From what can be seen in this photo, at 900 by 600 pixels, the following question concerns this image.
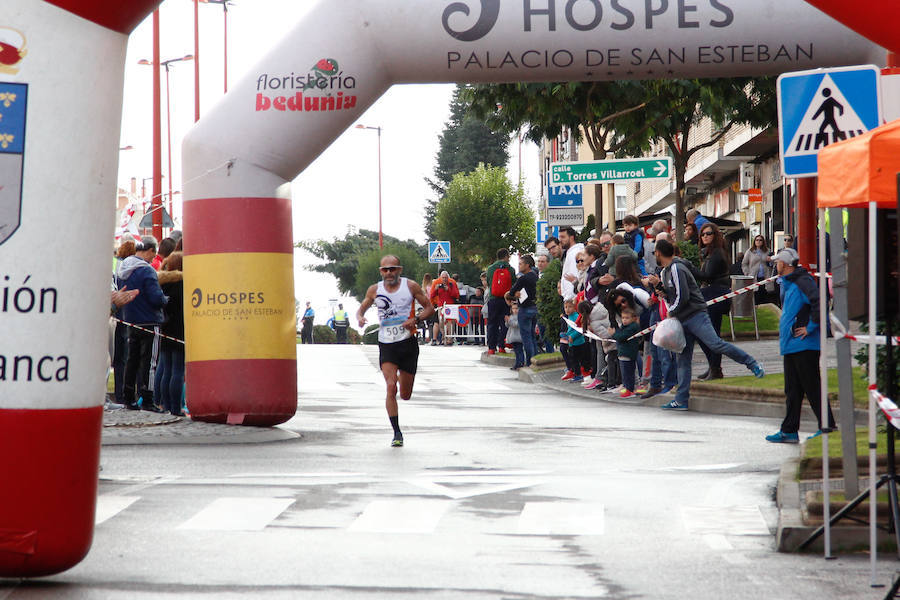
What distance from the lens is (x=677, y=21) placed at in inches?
568

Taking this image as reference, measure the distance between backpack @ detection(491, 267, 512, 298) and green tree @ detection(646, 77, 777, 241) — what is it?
4.03m

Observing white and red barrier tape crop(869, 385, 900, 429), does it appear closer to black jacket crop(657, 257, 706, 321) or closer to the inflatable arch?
the inflatable arch

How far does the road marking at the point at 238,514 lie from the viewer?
8.60 meters

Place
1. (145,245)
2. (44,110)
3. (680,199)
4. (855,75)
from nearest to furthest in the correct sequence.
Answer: (44,110), (855,75), (145,245), (680,199)

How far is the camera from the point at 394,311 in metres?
14.1

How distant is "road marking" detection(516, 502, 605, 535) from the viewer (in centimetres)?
858

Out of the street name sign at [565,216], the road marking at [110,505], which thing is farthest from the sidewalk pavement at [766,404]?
the road marking at [110,505]

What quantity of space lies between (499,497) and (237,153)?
226 inches

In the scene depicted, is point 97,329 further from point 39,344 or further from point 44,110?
point 44,110

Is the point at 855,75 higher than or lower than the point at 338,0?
lower

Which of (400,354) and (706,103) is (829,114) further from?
(706,103)

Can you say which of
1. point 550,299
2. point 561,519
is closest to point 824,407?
point 561,519

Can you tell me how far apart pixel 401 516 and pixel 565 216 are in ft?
58.9

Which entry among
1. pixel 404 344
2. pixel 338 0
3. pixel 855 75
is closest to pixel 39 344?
pixel 855 75
